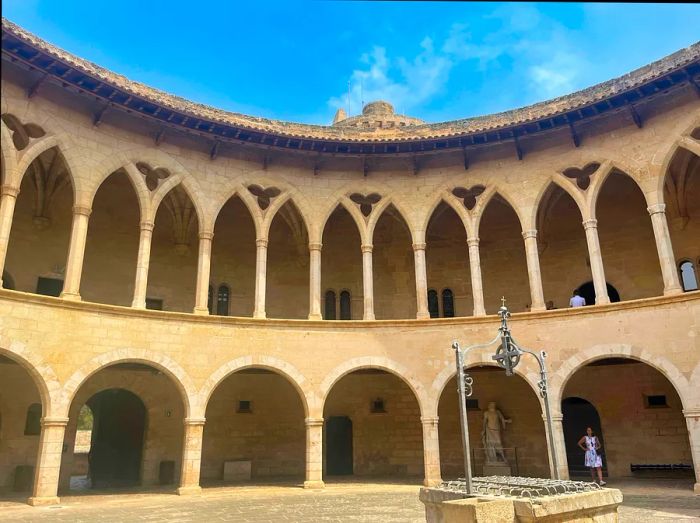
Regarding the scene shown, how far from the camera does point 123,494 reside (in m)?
14.6

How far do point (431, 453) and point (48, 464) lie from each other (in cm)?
945

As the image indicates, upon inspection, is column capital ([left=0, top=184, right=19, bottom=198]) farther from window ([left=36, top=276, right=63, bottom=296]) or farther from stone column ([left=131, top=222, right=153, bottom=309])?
window ([left=36, top=276, right=63, bottom=296])

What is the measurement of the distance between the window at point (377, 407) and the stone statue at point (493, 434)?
11.5ft

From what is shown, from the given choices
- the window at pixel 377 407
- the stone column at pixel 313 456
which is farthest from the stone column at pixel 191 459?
the window at pixel 377 407

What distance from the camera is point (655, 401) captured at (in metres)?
17.2

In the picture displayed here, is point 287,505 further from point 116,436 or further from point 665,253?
point 665,253

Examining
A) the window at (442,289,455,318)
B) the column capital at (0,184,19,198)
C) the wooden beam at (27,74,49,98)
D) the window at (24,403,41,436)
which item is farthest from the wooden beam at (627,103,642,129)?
the window at (24,403,41,436)

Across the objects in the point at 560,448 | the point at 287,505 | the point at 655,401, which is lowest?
the point at 287,505

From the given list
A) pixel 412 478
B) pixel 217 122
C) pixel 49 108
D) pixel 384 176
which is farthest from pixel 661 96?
pixel 49 108

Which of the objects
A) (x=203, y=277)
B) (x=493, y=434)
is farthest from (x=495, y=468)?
(x=203, y=277)

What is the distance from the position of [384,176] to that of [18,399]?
1251cm

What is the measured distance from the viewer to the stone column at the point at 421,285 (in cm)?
1709

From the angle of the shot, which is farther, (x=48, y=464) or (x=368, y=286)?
(x=368, y=286)

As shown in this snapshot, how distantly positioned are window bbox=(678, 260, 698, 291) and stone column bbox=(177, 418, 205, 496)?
14.9 m
